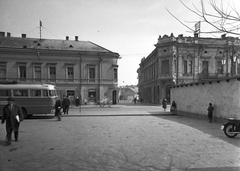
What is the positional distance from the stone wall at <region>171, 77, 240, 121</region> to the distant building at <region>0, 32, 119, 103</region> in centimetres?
1656

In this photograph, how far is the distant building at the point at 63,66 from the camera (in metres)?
29.5

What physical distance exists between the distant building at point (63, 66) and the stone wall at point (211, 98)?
16563mm

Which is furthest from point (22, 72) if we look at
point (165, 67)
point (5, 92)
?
point (165, 67)

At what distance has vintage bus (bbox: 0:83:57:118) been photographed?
14.0 meters

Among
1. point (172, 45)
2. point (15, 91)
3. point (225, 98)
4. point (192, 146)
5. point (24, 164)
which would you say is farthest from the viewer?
point (172, 45)

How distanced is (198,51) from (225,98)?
23.6 m

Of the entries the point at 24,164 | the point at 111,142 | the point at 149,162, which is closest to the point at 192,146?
the point at 149,162

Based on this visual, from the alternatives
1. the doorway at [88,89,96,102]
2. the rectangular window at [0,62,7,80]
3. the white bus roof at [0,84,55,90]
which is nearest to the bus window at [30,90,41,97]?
the white bus roof at [0,84,55,90]

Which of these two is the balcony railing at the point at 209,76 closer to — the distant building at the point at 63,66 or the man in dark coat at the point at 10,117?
the distant building at the point at 63,66

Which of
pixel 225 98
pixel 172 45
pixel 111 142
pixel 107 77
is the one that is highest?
pixel 172 45

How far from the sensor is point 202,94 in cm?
1443

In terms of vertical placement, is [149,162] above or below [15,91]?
below

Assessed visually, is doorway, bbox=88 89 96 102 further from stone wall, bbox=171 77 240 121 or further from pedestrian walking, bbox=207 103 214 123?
pedestrian walking, bbox=207 103 214 123

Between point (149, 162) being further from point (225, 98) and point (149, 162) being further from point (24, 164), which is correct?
point (225, 98)
